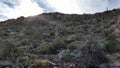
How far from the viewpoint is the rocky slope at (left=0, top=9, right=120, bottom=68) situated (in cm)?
2077

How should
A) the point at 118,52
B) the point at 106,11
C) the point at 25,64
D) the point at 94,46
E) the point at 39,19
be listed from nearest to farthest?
the point at 25,64 → the point at 94,46 → the point at 118,52 → the point at 106,11 → the point at 39,19

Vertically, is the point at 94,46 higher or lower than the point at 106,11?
lower

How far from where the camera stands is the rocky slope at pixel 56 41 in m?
20.8

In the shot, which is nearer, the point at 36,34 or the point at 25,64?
the point at 25,64

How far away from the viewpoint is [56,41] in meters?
27.7

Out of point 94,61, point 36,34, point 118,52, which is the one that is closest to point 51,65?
point 94,61

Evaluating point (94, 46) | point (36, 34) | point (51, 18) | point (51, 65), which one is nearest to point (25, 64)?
point (51, 65)

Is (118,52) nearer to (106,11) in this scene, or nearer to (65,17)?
(106,11)

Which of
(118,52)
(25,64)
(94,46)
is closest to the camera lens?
(25,64)

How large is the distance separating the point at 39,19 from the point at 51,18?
10.7ft

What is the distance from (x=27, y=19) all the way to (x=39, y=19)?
3575mm

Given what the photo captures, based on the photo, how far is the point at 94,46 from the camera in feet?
68.9

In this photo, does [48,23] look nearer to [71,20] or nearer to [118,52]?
[71,20]

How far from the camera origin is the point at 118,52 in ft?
76.9
